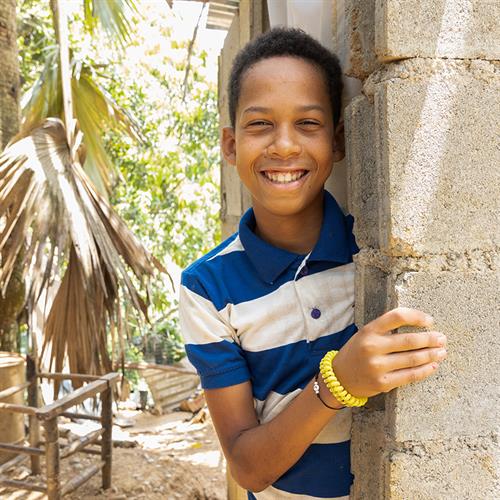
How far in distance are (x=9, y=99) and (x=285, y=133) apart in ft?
13.0

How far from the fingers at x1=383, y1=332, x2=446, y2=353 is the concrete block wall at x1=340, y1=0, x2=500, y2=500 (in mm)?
68

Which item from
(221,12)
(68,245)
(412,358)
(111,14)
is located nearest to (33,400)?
(68,245)

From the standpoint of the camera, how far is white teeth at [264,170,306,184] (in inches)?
51.5

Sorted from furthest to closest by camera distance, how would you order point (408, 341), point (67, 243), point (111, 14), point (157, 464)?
point (111, 14) < point (157, 464) < point (67, 243) < point (408, 341)

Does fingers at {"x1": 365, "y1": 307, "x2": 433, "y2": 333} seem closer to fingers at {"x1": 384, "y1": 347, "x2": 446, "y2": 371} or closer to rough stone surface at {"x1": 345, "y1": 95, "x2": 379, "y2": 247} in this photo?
fingers at {"x1": 384, "y1": 347, "x2": 446, "y2": 371}

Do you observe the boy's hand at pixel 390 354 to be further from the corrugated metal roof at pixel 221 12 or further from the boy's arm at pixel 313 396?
the corrugated metal roof at pixel 221 12

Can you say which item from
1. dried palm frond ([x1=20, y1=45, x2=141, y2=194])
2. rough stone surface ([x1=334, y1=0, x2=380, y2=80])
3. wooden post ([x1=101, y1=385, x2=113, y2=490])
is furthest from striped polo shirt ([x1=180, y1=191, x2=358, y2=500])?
dried palm frond ([x1=20, y1=45, x2=141, y2=194])

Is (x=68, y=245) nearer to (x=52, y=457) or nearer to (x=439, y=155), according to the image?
(x=52, y=457)

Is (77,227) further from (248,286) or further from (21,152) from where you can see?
(248,286)

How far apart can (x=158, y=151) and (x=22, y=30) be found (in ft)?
8.14

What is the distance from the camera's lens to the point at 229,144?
60.6 inches

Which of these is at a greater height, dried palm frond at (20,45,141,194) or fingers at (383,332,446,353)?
dried palm frond at (20,45,141,194)

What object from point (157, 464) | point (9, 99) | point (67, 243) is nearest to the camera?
point (67, 243)

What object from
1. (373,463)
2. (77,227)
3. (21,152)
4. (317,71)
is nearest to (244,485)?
(373,463)
